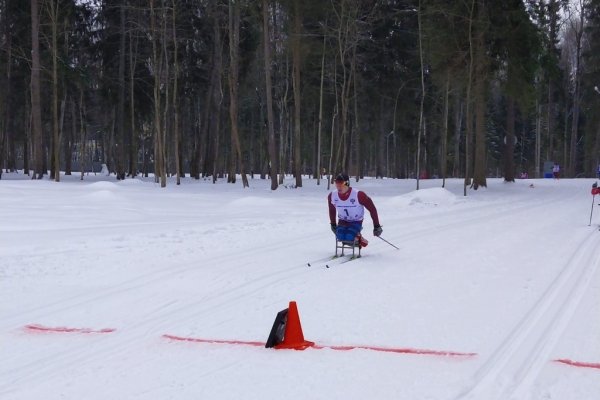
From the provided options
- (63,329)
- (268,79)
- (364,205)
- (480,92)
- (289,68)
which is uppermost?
(289,68)

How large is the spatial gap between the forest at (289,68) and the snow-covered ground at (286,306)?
1564 centimetres

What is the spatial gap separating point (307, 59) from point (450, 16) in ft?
30.6

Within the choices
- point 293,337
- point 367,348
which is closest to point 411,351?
point 367,348

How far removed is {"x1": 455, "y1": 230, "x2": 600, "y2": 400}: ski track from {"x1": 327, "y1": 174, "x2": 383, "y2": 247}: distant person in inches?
130

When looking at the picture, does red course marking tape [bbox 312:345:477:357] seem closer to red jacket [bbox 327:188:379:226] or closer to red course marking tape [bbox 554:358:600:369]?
red course marking tape [bbox 554:358:600:369]

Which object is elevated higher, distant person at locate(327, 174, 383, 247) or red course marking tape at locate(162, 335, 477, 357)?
distant person at locate(327, 174, 383, 247)

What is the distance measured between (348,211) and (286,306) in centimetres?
382

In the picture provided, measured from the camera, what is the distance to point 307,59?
3341 cm

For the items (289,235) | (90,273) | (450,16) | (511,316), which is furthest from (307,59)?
(511,316)

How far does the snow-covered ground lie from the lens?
4277 millimetres

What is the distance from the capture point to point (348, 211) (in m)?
10.2

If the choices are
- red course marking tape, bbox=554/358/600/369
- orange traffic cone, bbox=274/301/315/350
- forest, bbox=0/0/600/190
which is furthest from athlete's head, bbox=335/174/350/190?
forest, bbox=0/0/600/190

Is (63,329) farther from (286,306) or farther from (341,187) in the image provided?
(341,187)

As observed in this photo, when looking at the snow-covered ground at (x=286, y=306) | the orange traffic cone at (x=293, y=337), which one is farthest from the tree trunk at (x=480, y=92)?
the orange traffic cone at (x=293, y=337)
